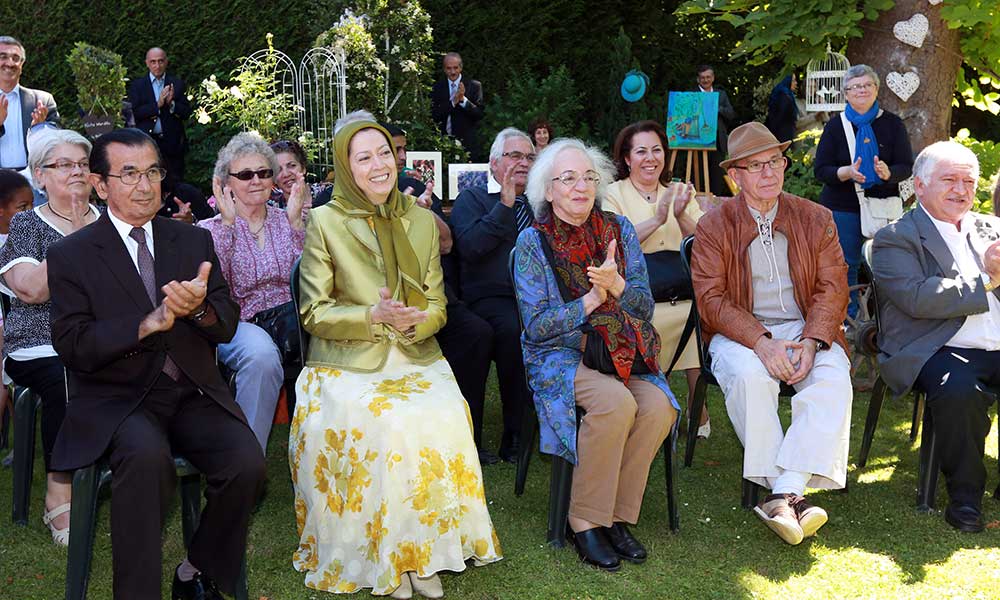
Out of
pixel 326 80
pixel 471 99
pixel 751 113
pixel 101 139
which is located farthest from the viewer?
pixel 751 113

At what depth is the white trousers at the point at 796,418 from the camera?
12.4ft

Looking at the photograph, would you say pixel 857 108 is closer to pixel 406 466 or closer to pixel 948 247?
pixel 948 247

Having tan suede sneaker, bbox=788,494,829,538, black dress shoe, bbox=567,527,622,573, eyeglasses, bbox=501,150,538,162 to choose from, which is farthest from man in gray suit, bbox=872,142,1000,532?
eyeglasses, bbox=501,150,538,162

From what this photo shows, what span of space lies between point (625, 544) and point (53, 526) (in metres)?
2.26

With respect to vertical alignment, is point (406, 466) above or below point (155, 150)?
below

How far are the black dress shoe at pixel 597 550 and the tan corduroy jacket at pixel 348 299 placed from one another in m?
0.91

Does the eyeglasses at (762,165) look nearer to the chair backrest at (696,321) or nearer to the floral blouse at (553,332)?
the chair backrest at (696,321)

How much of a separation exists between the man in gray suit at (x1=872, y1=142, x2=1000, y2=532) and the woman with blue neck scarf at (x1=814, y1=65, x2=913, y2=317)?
67.1 inches

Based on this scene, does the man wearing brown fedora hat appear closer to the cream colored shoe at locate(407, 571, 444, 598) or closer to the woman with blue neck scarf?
the cream colored shoe at locate(407, 571, 444, 598)

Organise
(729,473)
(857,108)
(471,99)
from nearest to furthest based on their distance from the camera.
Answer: (729,473) < (857,108) < (471,99)

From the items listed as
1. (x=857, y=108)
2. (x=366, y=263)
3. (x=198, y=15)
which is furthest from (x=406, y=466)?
(x=198, y=15)

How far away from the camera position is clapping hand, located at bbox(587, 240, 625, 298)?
364 cm

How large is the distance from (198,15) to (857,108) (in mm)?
6854

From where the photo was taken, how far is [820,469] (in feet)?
12.3
